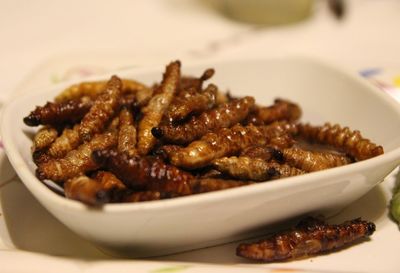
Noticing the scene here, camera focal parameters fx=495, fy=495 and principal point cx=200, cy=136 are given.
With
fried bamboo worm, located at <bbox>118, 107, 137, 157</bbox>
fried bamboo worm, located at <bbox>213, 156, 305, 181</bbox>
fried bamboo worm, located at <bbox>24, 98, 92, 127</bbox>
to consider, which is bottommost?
fried bamboo worm, located at <bbox>24, 98, 92, 127</bbox>

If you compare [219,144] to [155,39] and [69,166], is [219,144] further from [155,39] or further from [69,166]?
[155,39]

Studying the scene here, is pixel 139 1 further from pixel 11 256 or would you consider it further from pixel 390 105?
pixel 11 256

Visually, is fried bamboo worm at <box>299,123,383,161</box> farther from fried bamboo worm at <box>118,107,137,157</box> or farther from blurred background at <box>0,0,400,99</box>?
blurred background at <box>0,0,400,99</box>

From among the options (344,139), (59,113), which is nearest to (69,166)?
(59,113)

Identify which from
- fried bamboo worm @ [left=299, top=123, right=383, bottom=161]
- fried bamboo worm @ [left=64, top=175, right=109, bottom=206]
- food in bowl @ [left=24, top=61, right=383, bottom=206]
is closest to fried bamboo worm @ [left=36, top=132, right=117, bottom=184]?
food in bowl @ [left=24, top=61, right=383, bottom=206]

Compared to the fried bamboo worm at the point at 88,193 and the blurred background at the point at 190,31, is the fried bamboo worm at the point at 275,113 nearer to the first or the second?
the fried bamboo worm at the point at 88,193
